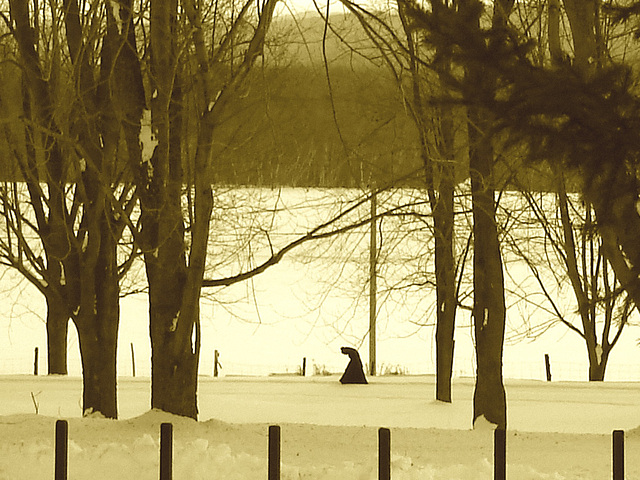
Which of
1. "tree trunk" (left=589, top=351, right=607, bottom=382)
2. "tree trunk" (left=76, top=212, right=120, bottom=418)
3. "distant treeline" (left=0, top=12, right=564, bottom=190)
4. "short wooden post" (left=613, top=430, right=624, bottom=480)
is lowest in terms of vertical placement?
"tree trunk" (left=589, top=351, right=607, bottom=382)

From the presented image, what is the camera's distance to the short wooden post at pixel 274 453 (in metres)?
6.44

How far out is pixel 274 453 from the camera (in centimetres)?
649

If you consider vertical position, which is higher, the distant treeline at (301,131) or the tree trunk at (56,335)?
the distant treeline at (301,131)

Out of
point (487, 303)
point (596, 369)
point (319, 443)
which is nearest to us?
point (319, 443)

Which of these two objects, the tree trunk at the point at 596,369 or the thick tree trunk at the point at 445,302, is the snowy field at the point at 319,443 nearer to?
the thick tree trunk at the point at 445,302

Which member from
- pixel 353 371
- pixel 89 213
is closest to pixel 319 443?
pixel 89 213

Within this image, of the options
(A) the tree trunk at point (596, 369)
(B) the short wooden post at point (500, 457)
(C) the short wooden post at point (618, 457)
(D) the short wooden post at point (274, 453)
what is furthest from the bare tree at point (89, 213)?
(A) the tree trunk at point (596, 369)

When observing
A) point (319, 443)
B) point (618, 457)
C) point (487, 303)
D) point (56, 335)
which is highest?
point (487, 303)

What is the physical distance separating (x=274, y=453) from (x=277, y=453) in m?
0.03

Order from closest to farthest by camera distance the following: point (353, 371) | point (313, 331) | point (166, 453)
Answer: point (166, 453)
point (353, 371)
point (313, 331)

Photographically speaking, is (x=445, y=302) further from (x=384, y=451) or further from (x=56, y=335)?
(x=384, y=451)

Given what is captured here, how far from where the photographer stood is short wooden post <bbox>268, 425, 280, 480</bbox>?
21.1 ft

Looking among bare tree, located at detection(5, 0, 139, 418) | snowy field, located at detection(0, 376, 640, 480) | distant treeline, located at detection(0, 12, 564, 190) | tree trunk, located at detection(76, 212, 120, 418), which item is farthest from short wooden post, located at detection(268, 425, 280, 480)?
distant treeline, located at detection(0, 12, 564, 190)

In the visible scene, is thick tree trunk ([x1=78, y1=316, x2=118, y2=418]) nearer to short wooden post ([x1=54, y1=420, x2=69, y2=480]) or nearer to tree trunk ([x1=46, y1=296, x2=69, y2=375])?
short wooden post ([x1=54, y1=420, x2=69, y2=480])
